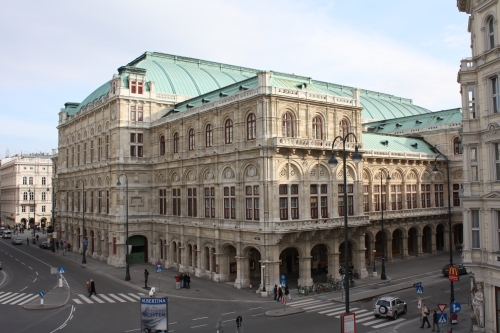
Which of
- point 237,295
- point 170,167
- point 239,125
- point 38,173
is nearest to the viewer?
point 237,295

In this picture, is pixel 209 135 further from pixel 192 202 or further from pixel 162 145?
pixel 162 145

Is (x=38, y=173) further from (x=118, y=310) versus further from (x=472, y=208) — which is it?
(x=472, y=208)

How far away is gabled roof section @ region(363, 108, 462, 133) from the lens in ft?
236

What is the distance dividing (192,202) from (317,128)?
1707 centimetres

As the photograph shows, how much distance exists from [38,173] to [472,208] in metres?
131

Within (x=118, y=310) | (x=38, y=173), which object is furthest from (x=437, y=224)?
(x=38, y=173)

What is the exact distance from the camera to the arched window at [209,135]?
50281 mm

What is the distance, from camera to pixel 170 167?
191ft

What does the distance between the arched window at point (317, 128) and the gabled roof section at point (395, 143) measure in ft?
50.1

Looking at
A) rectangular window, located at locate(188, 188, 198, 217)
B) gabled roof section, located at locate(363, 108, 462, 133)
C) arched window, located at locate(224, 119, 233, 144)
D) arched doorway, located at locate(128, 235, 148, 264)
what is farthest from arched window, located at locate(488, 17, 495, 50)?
arched doorway, located at locate(128, 235, 148, 264)

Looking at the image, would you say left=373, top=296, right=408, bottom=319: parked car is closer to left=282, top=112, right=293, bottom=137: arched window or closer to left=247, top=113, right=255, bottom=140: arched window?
left=282, top=112, right=293, bottom=137: arched window

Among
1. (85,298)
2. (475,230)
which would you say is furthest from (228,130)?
(475,230)

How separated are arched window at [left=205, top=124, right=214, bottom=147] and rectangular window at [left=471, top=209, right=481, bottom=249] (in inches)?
1181

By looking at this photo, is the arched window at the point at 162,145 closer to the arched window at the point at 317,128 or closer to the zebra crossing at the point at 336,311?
the arched window at the point at 317,128
